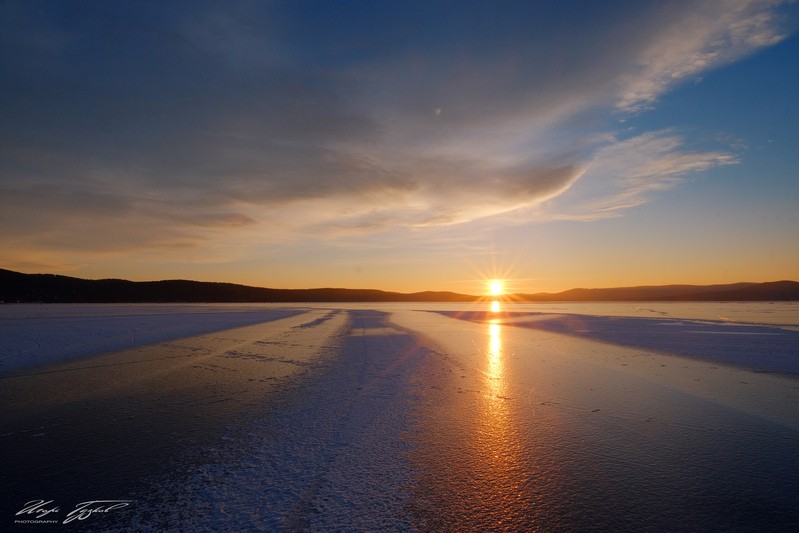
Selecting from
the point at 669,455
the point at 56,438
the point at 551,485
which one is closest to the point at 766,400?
the point at 669,455

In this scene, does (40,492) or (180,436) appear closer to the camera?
(40,492)

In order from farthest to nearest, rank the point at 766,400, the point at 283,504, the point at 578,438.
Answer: the point at 766,400 → the point at 578,438 → the point at 283,504

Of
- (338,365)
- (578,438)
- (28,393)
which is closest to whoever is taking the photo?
(578,438)

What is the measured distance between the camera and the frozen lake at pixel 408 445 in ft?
10.1

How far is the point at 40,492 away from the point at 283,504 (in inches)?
84.7

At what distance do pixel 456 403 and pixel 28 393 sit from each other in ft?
23.5

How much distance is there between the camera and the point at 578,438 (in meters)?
4.73

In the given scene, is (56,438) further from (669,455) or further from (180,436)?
(669,455)
